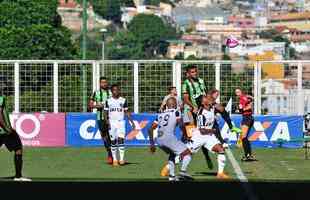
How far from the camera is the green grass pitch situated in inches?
917

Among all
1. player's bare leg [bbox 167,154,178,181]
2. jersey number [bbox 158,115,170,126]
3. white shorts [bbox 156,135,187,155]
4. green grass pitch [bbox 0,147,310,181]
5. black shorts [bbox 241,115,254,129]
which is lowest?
green grass pitch [bbox 0,147,310,181]

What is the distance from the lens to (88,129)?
1422 inches

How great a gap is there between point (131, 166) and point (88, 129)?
9543 millimetres

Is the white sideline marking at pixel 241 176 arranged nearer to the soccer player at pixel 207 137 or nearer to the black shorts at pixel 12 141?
the soccer player at pixel 207 137

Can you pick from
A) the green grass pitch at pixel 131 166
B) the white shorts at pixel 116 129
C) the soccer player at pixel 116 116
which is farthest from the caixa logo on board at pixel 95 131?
the white shorts at pixel 116 129

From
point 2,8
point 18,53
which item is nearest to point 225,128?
point 18,53

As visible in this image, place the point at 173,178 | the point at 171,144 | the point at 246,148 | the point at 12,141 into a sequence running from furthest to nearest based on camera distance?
the point at 246,148 → the point at 12,141 → the point at 171,144 → the point at 173,178

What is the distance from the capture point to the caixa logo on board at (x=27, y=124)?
36.1 metres

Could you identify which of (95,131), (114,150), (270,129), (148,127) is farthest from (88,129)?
(114,150)

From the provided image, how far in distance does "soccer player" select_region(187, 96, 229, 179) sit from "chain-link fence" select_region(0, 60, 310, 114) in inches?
540

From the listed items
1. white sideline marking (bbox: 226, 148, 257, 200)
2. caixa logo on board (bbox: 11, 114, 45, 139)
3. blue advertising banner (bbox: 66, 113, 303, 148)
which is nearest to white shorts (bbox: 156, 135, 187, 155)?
white sideline marking (bbox: 226, 148, 257, 200)

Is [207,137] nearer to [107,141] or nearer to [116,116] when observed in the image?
[116,116]

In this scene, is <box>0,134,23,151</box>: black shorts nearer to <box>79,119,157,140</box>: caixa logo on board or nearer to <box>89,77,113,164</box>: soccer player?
<box>89,77,113,164</box>: soccer player

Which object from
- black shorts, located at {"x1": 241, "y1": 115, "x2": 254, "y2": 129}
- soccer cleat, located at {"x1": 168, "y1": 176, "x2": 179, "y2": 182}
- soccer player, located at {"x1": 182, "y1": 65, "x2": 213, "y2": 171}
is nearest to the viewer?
soccer cleat, located at {"x1": 168, "y1": 176, "x2": 179, "y2": 182}
